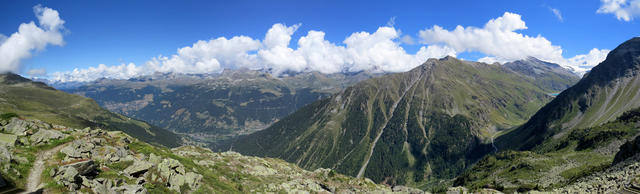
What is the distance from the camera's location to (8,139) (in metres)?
40.1

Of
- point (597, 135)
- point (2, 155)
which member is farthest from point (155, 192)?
point (597, 135)

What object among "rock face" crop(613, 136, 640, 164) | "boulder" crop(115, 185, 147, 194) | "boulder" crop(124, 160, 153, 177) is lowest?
"boulder" crop(124, 160, 153, 177)

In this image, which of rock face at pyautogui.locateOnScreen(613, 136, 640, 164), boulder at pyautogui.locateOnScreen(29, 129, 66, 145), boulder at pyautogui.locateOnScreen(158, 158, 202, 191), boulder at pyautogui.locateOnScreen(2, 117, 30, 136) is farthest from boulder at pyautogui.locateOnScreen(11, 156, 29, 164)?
rock face at pyautogui.locateOnScreen(613, 136, 640, 164)

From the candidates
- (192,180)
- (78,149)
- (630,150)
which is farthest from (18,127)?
(630,150)

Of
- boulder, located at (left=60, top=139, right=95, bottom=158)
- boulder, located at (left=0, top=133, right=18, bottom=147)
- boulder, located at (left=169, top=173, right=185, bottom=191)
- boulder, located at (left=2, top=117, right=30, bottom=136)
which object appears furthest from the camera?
boulder, located at (left=2, top=117, right=30, bottom=136)

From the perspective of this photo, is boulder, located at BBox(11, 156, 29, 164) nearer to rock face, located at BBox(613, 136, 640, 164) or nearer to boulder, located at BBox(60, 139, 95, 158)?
boulder, located at BBox(60, 139, 95, 158)

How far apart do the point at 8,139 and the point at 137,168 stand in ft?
62.8

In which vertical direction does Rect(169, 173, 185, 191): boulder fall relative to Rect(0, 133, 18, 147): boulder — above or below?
below

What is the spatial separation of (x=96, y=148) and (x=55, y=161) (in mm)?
7830

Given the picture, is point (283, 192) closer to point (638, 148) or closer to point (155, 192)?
point (155, 192)

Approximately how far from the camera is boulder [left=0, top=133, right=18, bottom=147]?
125ft

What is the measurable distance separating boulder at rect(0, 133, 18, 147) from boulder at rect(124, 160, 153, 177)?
15.3m

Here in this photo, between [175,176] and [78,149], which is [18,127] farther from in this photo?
[175,176]

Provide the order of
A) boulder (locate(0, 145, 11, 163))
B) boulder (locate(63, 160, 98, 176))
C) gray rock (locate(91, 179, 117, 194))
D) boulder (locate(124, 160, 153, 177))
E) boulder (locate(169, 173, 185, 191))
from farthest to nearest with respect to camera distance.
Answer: boulder (locate(169, 173, 185, 191)) < boulder (locate(124, 160, 153, 177)) < boulder (locate(63, 160, 98, 176)) < gray rock (locate(91, 179, 117, 194)) < boulder (locate(0, 145, 11, 163))
